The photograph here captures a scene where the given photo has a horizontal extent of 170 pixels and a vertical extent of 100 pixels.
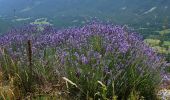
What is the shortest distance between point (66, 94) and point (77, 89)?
0.18 m

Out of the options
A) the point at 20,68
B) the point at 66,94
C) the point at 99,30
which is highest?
the point at 99,30

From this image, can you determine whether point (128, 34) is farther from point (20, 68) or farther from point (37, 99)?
point (37, 99)

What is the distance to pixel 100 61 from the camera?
4004 mm

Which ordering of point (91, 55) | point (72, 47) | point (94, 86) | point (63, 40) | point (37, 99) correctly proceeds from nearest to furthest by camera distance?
point (37, 99) → point (94, 86) → point (91, 55) → point (72, 47) → point (63, 40)

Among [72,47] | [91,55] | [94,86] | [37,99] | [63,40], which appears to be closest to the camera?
[37,99]

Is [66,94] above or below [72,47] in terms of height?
below

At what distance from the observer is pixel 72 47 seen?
447cm

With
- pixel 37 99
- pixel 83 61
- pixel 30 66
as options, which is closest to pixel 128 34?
pixel 83 61

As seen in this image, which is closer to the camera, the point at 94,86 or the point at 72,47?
the point at 94,86

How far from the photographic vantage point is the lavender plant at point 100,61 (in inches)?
155

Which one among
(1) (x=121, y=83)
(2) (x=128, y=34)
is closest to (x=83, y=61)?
(1) (x=121, y=83)

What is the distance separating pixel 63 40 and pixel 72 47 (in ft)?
1.15

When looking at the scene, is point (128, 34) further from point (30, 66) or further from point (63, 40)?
point (30, 66)

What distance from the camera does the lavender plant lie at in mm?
3947
